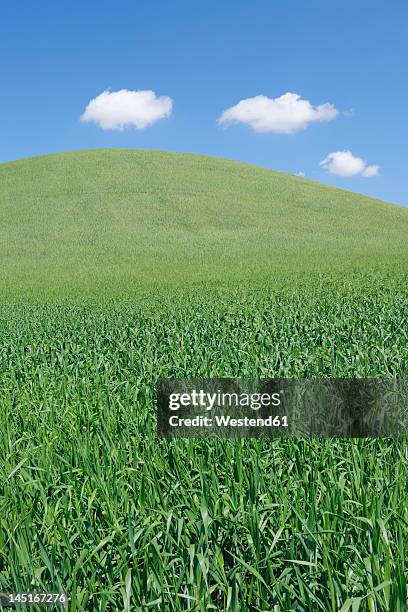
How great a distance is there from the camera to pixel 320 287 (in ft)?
62.1

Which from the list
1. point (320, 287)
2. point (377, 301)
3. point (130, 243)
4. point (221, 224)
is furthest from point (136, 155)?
point (377, 301)

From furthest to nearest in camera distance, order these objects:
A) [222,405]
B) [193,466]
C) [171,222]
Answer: [171,222]
[222,405]
[193,466]

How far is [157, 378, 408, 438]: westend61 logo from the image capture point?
4.67 metres

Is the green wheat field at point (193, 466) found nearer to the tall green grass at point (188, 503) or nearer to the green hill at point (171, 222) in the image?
the tall green grass at point (188, 503)

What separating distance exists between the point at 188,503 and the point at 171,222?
160ft

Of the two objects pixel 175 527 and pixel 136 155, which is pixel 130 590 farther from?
pixel 136 155

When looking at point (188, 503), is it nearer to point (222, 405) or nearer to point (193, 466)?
point (193, 466)

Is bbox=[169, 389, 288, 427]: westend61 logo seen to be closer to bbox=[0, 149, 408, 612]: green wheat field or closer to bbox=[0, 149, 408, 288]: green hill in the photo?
bbox=[0, 149, 408, 612]: green wheat field

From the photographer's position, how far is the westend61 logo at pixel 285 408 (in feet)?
15.3

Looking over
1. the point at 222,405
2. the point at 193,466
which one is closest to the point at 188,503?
the point at 193,466

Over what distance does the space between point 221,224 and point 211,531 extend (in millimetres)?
48609

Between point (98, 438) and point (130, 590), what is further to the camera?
point (98, 438)

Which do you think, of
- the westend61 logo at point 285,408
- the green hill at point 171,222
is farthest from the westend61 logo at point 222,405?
the green hill at point 171,222

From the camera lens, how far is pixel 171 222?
51.4 m
